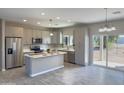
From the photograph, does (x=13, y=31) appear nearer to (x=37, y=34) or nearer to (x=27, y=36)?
(x=27, y=36)

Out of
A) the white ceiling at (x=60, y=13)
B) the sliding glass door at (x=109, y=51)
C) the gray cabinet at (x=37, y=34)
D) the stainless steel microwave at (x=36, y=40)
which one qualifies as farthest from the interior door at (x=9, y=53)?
the sliding glass door at (x=109, y=51)

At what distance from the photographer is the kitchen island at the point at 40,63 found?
18.3 ft

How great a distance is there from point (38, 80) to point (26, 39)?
3890 mm


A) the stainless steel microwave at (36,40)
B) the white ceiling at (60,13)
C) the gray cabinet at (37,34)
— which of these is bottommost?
the stainless steel microwave at (36,40)

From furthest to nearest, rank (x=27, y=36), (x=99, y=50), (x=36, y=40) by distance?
(x=36, y=40)
(x=27, y=36)
(x=99, y=50)

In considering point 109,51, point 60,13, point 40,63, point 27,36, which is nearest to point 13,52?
point 27,36

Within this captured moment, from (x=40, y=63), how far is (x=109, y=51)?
4136 millimetres

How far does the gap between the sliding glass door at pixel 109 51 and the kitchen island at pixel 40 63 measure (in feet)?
8.56

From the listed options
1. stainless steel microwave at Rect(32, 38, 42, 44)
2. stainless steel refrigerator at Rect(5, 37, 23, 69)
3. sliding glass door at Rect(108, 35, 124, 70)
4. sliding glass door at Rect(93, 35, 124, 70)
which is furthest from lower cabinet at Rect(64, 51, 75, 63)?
stainless steel refrigerator at Rect(5, 37, 23, 69)

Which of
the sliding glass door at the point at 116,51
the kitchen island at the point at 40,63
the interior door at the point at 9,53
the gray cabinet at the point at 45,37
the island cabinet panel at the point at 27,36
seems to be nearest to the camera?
the kitchen island at the point at 40,63

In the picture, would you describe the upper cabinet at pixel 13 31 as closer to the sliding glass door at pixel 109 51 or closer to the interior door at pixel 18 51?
the interior door at pixel 18 51

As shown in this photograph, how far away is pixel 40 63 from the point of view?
596 centimetres

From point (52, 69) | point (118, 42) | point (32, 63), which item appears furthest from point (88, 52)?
point (32, 63)

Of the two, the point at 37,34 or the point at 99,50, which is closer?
the point at 99,50
